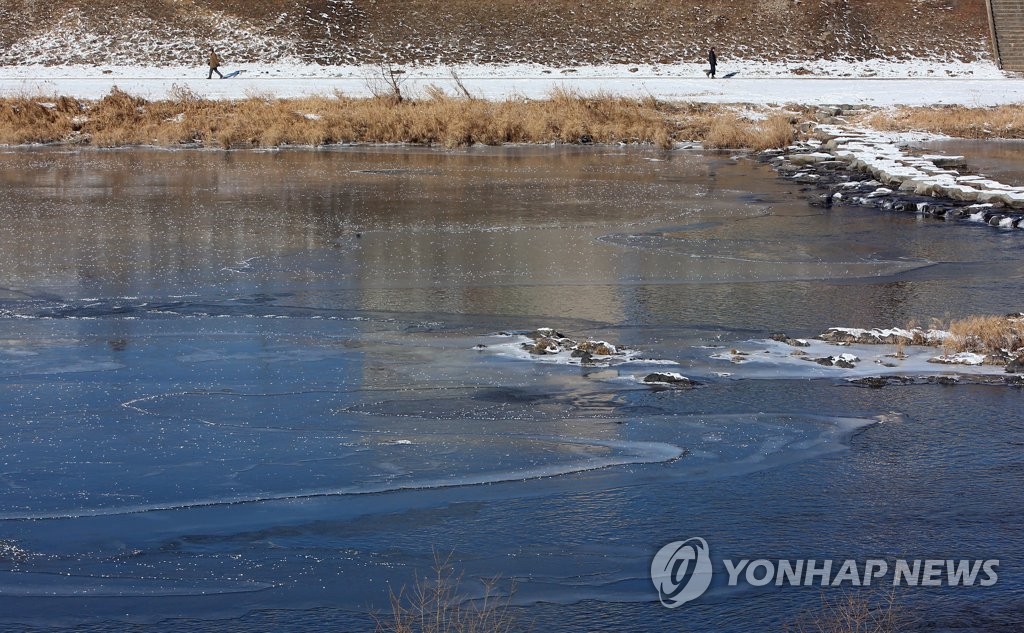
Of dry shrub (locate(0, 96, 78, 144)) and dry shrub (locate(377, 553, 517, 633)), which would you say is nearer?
dry shrub (locate(377, 553, 517, 633))

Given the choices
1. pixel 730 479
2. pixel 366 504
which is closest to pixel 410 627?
pixel 366 504

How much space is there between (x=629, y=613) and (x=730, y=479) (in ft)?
6.44

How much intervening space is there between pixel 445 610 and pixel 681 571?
1300 millimetres

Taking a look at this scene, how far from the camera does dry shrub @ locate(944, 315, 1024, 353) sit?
980cm

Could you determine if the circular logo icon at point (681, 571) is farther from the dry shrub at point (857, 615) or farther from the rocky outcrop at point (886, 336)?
the rocky outcrop at point (886, 336)

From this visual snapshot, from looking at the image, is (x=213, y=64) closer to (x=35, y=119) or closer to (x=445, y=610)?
(x=35, y=119)

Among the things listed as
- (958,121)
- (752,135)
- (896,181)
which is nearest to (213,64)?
(752,135)

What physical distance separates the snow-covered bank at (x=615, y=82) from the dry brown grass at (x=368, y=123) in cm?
386

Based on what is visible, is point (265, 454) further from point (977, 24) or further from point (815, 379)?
point (977, 24)

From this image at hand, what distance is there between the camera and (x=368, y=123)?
3131cm

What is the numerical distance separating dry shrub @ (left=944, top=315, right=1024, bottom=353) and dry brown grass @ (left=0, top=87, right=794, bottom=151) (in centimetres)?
1907

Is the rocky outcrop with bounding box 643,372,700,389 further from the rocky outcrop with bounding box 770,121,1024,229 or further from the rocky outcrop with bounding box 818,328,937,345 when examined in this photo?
the rocky outcrop with bounding box 770,121,1024,229

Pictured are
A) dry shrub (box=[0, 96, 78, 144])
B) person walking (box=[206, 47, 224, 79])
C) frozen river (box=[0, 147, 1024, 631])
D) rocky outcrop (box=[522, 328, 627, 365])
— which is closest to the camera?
frozen river (box=[0, 147, 1024, 631])

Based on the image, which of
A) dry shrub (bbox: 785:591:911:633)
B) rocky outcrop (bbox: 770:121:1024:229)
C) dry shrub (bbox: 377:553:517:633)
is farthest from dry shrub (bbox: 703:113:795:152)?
dry shrub (bbox: 377:553:517:633)
